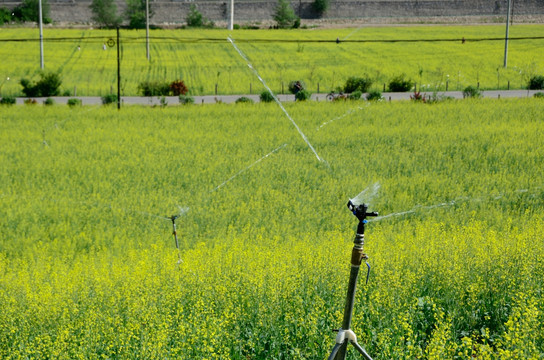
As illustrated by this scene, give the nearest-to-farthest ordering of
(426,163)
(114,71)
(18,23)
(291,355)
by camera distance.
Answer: (291,355)
(426,163)
(114,71)
(18,23)

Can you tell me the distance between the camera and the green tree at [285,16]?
→ 7531 cm

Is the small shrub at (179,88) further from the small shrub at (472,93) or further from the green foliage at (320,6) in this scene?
the green foliage at (320,6)

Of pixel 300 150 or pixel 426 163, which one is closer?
pixel 426 163

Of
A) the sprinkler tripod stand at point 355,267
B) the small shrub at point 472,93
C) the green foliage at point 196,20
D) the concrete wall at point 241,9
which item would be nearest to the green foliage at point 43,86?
the small shrub at point 472,93

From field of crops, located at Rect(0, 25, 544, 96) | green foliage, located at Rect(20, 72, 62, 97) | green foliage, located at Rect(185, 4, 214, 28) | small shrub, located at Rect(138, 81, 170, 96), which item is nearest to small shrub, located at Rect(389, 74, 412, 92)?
field of crops, located at Rect(0, 25, 544, 96)

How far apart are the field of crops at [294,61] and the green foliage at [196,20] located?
14.7m

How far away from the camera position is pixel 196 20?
78.8 meters

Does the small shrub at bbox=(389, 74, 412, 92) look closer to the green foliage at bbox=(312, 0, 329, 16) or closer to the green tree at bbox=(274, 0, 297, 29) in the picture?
the green tree at bbox=(274, 0, 297, 29)

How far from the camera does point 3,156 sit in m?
18.3

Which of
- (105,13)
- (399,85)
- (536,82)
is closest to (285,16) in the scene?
(105,13)

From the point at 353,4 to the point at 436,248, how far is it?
72816 millimetres

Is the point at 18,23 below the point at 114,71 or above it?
above

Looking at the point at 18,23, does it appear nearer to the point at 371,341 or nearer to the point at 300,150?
the point at 300,150

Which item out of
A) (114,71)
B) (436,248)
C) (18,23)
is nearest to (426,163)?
(436,248)
